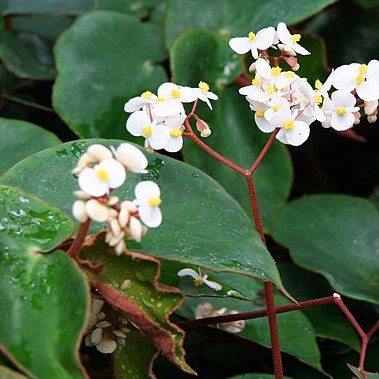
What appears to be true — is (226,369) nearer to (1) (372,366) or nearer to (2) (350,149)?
(1) (372,366)

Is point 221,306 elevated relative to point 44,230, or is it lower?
lower

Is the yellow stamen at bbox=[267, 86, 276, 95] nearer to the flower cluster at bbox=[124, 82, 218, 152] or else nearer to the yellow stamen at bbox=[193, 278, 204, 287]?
the flower cluster at bbox=[124, 82, 218, 152]

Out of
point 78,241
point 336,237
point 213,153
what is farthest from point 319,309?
point 78,241

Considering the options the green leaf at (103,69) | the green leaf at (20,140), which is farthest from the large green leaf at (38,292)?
the green leaf at (103,69)

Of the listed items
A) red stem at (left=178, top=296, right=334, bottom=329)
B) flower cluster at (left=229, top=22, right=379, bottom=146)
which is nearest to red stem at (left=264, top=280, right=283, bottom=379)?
red stem at (left=178, top=296, right=334, bottom=329)

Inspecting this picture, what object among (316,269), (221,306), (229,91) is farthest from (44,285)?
(229,91)

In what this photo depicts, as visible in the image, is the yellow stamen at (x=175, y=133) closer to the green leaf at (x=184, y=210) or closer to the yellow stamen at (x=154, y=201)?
the green leaf at (x=184, y=210)
